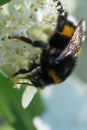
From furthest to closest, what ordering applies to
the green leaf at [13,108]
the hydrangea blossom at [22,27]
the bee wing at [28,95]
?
the green leaf at [13,108] < the bee wing at [28,95] < the hydrangea blossom at [22,27]

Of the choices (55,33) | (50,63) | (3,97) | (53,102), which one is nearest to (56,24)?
(55,33)

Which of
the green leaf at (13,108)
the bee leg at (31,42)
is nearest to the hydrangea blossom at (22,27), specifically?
the bee leg at (31,42)

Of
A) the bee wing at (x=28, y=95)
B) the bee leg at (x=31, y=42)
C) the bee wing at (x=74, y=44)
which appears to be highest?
the bee wing at (x=74, y=44)

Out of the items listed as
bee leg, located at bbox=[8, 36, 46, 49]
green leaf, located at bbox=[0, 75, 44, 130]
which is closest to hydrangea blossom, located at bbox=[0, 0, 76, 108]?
bee leg, located at bbox=[8, 36, 46, 49]

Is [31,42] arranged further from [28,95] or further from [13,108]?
[13,108]

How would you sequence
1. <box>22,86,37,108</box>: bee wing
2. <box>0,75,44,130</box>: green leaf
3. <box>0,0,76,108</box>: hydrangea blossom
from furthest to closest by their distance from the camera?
1. <box>0,75,44,130</box>: green leaf
2. <box>22,86,37,108</box>: bee wing
3. <box>0,0,76,108</box>: hydrangea blossom

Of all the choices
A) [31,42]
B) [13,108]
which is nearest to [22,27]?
[31,42]

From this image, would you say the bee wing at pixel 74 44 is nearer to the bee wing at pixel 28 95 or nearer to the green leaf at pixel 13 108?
the bee wing at pixel 28 95

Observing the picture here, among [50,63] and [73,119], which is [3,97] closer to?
[50,63]

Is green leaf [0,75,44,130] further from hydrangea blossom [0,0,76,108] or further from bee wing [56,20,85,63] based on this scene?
bee wing [56,20,85,63]
